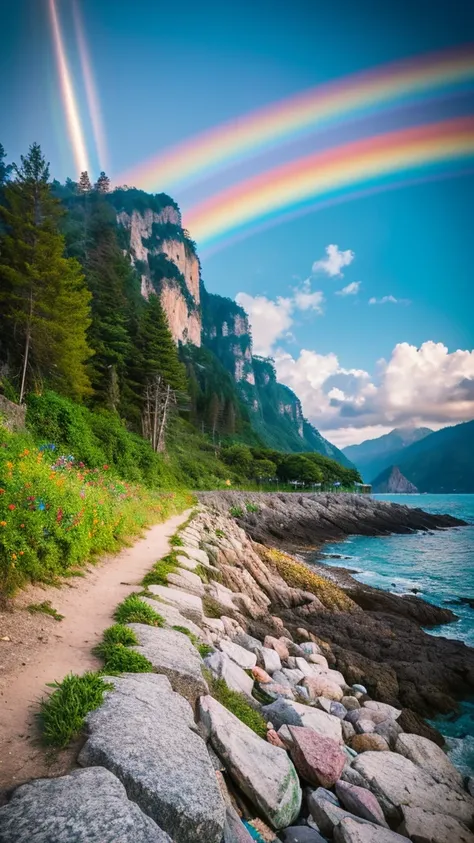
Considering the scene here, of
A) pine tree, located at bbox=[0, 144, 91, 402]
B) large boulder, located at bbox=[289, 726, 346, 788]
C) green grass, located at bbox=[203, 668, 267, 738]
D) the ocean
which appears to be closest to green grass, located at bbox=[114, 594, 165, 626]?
green grass, located at bbox=[203, 668, 267, 738]

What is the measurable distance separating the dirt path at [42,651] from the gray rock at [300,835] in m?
2.11

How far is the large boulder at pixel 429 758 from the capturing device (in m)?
5.14

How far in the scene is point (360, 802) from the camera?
3.81 metres

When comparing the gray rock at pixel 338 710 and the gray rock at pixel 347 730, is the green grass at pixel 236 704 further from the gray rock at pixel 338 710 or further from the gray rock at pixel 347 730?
the gray rock at pixel 338 710

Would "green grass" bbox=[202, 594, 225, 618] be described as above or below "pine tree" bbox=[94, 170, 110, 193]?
below

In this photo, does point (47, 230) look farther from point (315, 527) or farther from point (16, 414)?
point (315, 527)

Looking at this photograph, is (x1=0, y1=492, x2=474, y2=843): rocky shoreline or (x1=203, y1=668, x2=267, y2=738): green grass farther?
(x1=203, y1=668, x2=267, y2=738): green grass

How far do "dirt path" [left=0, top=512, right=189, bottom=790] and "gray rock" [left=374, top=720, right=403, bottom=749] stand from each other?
4.46 metres

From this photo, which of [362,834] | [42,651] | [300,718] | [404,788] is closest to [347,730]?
[404,788]

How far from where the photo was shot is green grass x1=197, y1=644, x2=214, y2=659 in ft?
17.4

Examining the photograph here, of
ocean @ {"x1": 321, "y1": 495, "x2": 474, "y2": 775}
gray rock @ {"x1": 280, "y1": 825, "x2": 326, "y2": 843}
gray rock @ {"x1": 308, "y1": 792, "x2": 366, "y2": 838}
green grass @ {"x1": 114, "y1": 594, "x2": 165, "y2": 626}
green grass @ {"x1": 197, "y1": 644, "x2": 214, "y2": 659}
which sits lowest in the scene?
ocean @ {"x1": 321, "y1": 495, "x2": 474, "y2": 775}

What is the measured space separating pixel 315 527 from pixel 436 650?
3377 centimetres

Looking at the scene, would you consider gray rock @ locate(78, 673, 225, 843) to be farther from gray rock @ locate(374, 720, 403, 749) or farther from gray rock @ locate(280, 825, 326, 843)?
gray rock @ locate(374, 720, 403, 749)

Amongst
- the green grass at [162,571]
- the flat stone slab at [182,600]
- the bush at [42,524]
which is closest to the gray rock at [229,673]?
the flat stone slab at [182,600]
